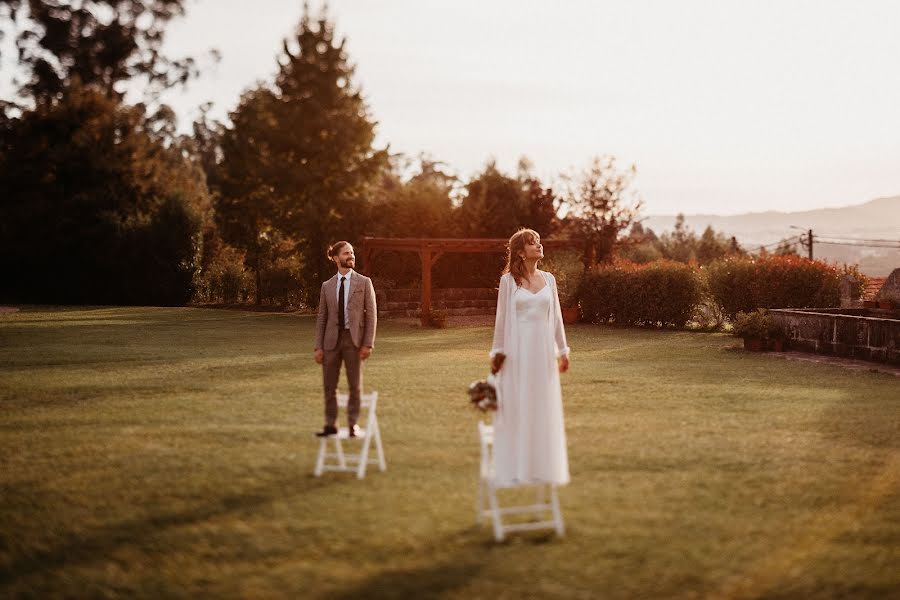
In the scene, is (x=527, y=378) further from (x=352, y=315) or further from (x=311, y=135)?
(x=311, y=135)

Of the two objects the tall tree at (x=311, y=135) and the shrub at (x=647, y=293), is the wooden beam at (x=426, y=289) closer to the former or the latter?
the shrub at (x=647, y=293)

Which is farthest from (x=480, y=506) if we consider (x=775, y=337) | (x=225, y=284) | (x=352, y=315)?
(x=225, y=284)

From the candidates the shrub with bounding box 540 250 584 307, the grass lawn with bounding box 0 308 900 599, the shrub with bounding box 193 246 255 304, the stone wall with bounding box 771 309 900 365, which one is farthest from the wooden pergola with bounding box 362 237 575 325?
the grass lawn with bounding box 0 308 900 599

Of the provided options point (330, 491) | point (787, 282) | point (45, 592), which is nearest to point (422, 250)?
point (787, 282)

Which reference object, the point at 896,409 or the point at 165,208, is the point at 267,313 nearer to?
the point at 165,208

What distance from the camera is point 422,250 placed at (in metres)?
28.9

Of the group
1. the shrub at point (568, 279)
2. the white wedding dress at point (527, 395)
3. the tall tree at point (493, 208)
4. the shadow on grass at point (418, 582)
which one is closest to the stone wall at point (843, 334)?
the shrub at point (568, 279)

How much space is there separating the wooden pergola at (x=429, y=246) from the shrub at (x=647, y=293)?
2961 millimetres

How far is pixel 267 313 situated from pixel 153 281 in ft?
32.0

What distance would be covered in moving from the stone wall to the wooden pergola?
37.1 feet

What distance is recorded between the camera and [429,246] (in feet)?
94.7

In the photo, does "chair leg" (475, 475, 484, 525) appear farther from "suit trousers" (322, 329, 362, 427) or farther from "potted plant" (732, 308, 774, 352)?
"potted plant" (732, 308, 774, 352)

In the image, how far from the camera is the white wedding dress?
252 inches

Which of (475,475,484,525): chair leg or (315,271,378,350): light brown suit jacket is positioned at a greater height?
(315,271,378,350): light brown suit jacket
